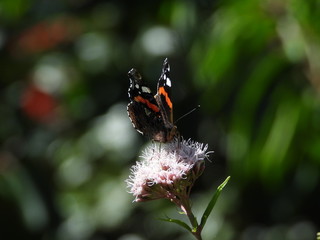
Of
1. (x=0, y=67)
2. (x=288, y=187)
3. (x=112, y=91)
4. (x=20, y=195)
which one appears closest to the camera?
(x=288, y=187)

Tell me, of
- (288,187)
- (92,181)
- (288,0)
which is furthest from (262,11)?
(92,181)

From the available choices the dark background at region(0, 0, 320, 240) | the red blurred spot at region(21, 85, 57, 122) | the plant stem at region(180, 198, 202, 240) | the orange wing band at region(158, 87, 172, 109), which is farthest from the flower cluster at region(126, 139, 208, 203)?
the red blurred spot at region(21, 85, 57, 122)

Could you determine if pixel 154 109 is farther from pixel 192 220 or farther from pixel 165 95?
pixel 192 220

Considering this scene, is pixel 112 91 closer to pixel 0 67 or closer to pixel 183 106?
pixel 183 106

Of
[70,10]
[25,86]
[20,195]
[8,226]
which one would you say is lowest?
[8,226]

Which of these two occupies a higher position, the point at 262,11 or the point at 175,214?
the point at 262,11

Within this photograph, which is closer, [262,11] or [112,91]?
[262,11]


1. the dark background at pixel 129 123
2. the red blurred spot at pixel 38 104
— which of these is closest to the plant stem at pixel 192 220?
the dark background at pixel 129 123
